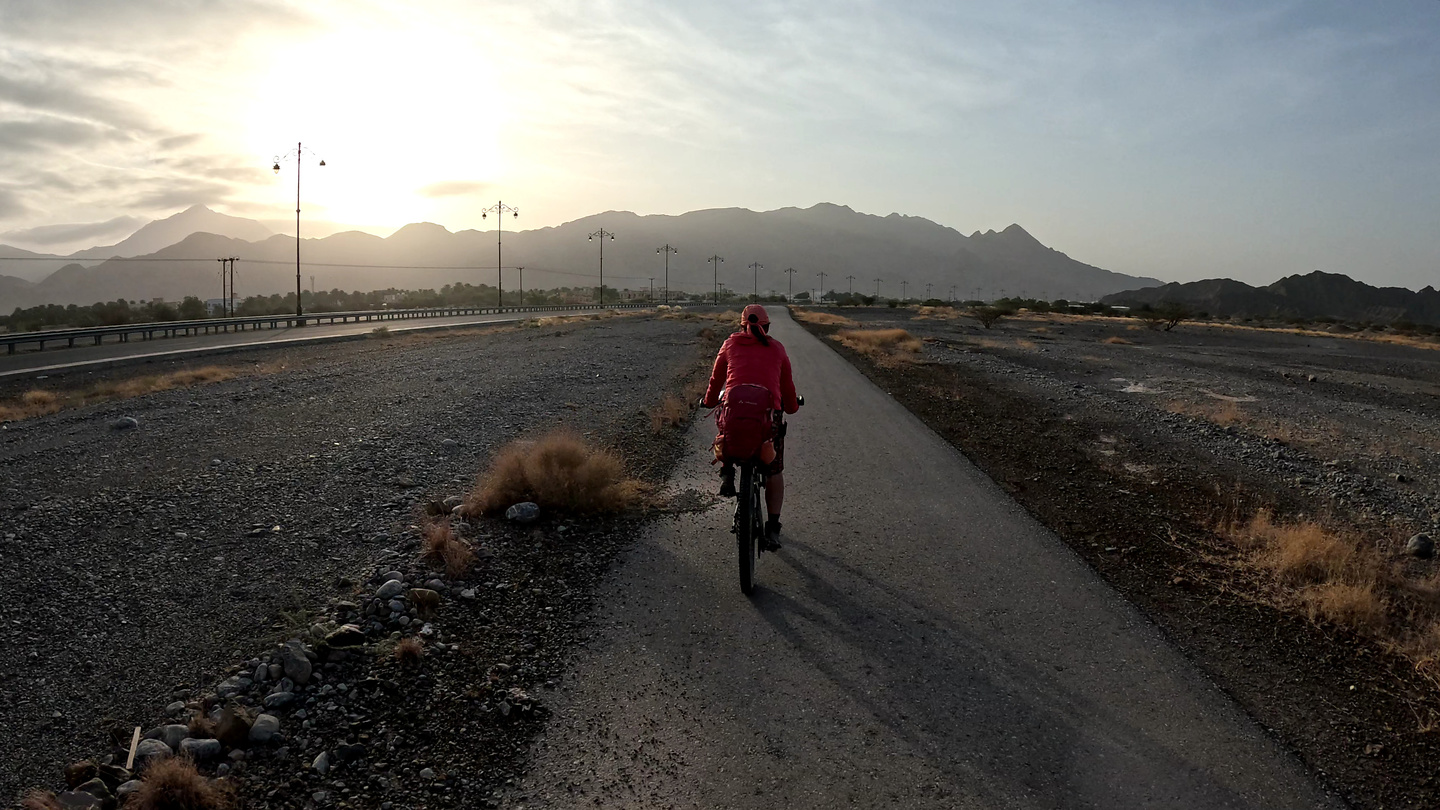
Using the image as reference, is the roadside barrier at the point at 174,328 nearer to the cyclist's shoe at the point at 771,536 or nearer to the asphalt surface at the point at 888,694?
the cyclist's shoe at the point at 771,536

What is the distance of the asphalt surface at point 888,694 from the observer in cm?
346

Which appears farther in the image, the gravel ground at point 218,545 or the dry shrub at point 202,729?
the gravel ground at point 218,545

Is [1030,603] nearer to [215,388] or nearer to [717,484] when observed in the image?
[717,484]

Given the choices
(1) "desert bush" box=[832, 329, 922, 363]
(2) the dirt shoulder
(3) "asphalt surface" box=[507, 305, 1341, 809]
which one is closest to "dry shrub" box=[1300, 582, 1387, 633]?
(2) the dirt shoulder

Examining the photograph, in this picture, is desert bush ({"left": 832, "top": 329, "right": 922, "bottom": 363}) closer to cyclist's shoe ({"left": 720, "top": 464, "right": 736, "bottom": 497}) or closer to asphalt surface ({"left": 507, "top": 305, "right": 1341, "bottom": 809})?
asphalt surface ({"left": 507, "top": 305, "right": 1341, "bottom": 809})

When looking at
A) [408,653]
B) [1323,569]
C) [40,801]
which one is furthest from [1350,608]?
[40,801]

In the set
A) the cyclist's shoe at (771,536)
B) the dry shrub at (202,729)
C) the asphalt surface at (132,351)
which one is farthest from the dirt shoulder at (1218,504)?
the asphalt surface at (132,351)

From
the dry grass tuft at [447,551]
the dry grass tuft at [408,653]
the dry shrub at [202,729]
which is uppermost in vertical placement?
the dry grass tuft at [447,551]

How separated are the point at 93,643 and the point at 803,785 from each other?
4.16 metres

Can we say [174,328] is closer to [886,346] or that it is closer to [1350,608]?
[886,346]

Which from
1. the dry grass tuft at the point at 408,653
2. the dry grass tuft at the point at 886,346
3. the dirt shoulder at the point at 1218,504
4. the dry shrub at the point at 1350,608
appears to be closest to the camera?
the dirt shoulder at the point at 1218,504

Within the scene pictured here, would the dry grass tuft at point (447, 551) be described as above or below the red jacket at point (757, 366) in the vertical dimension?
below

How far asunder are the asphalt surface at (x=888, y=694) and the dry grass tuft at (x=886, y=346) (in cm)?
2036

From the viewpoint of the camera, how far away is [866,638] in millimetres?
4922
